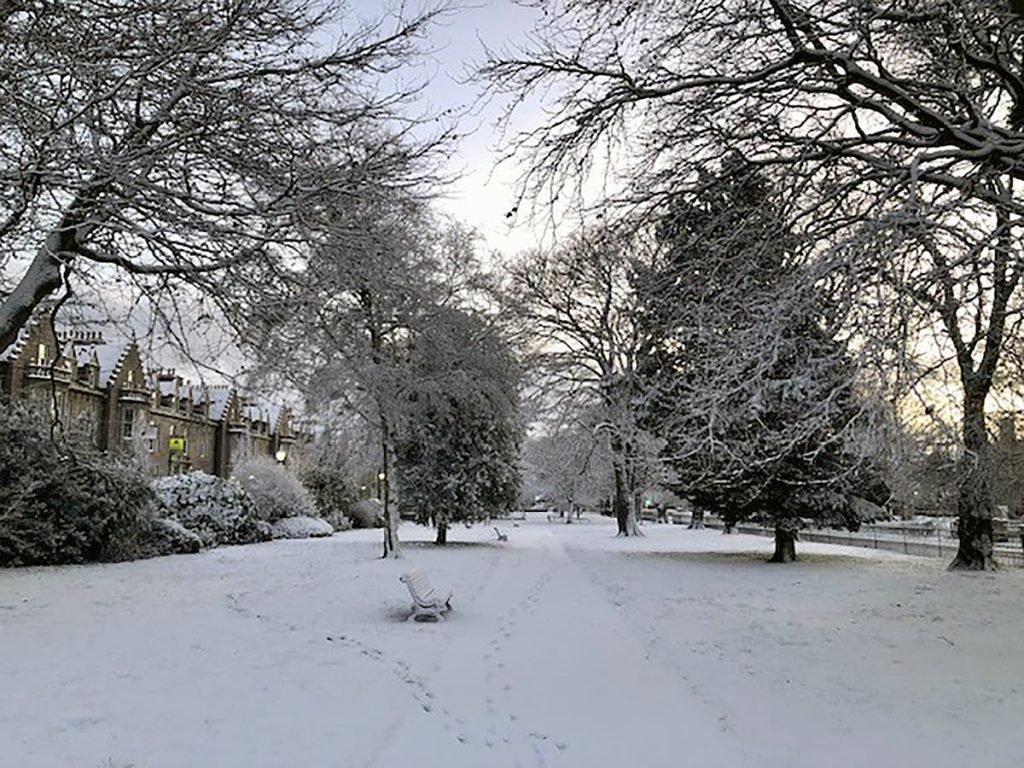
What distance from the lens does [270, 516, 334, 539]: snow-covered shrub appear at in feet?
108

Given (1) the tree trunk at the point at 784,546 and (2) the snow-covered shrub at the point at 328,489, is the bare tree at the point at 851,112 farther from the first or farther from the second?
(2) the snow-covered shrub at the point at 328,489

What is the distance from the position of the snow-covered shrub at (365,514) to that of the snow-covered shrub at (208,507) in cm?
1453

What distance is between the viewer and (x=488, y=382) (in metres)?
25.3

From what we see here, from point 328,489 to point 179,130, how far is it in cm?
3473

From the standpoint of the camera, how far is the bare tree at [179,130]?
6281mm

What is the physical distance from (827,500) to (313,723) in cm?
1666

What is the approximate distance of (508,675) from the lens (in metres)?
8.29

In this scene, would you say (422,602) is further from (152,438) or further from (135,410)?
(135,410)

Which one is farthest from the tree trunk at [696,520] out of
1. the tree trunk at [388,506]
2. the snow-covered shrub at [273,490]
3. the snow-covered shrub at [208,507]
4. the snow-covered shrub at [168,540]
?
the snow-covered shrub at [168,540]

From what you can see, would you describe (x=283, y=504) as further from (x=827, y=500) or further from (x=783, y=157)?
(x=783, y=157)

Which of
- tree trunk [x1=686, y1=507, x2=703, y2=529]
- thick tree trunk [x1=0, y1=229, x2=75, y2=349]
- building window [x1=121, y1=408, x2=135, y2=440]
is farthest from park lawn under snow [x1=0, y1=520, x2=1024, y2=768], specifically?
building window [x1=121, y1=408, x2=135, y2=440]

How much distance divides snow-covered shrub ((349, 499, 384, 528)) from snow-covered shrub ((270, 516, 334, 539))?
8727mm

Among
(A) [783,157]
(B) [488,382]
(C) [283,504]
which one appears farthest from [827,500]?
(C) [283,504]

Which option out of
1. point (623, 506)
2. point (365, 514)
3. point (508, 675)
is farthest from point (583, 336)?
point (508, 675)
